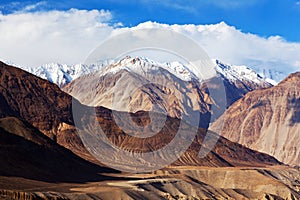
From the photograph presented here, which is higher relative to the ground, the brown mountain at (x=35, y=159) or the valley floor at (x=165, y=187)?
the brown mountain at (x=35, y=159)

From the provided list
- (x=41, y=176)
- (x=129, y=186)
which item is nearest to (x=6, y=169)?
(x=41, y=176)

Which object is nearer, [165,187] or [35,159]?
[165,187]

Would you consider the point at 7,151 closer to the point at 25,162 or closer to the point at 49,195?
the point at 25,162

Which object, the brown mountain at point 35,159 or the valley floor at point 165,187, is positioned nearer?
the valley floor at point 165,187

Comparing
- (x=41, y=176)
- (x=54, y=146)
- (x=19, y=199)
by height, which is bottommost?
(x=19, y=199)

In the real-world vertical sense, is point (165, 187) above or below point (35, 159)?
below
